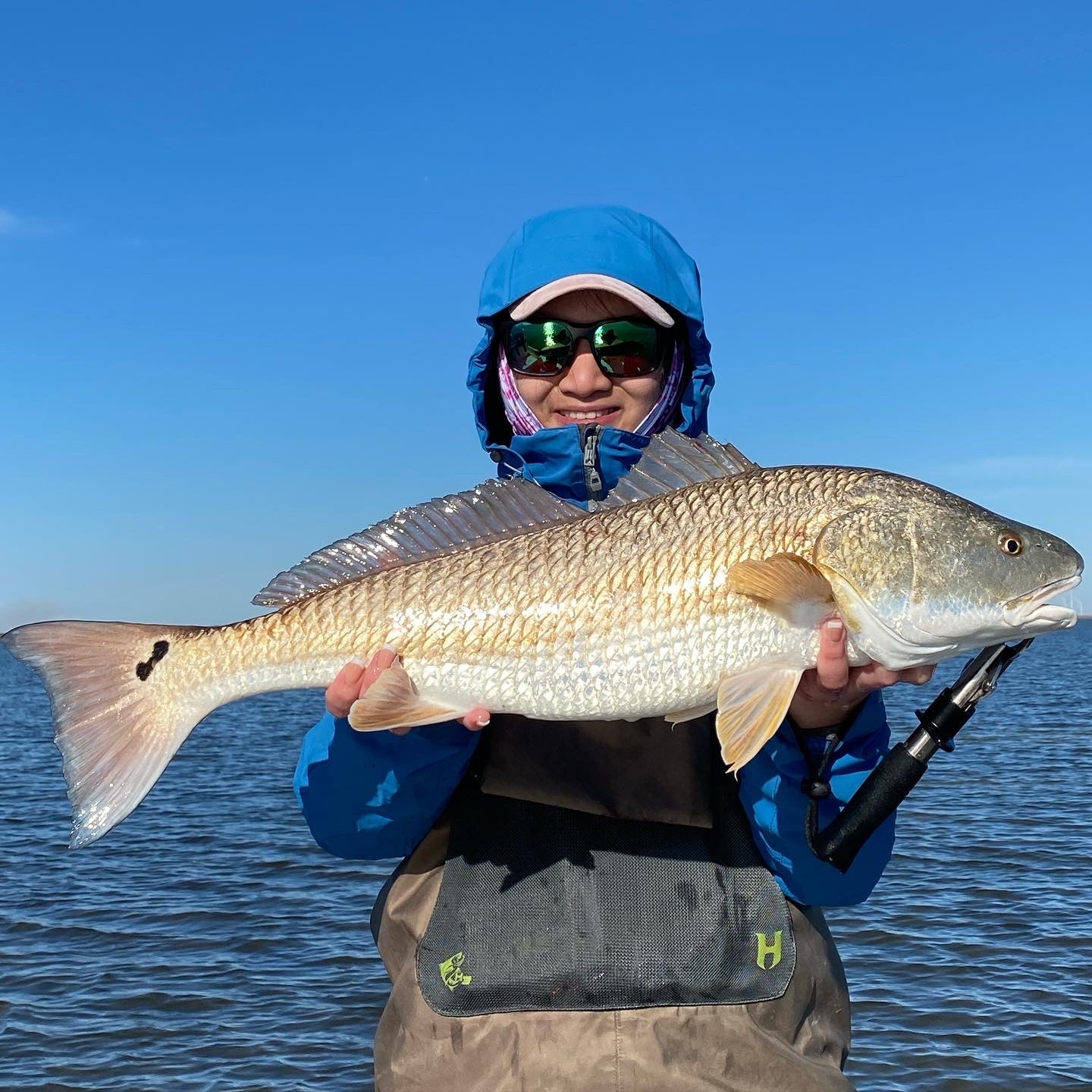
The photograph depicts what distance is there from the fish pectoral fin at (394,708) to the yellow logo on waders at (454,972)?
714mm

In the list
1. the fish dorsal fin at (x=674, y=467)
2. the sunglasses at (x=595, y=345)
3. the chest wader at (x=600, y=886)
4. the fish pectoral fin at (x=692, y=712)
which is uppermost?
the sunglasses at (x=595, y=345)

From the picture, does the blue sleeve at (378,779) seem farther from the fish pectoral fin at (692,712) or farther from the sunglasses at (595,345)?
the sunglasses at (595,345)

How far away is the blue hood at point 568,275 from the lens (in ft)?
13.8

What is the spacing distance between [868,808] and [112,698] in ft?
7.66

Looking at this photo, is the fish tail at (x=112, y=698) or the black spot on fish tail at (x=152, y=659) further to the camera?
the black spot on fish tail at (x=152, y=659)

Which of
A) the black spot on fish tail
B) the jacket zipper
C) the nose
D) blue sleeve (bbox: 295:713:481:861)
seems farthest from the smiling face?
the black spot on fish tail

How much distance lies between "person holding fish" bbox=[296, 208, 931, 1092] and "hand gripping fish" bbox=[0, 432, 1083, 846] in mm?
98

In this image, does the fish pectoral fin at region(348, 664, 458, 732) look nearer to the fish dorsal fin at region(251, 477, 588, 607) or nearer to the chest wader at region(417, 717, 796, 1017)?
the chest wader at region(417, 717, 796, 1017)

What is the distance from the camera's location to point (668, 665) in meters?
3.53

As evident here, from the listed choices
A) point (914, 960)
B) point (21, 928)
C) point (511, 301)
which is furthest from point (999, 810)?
point (511, 301)

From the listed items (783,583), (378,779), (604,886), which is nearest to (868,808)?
(783,583)

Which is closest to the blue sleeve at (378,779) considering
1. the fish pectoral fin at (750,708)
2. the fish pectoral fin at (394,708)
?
the fish pectoral fin at (394,708)

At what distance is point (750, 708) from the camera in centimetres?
341

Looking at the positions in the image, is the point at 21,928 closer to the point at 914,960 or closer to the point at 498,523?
the point at 914,960
